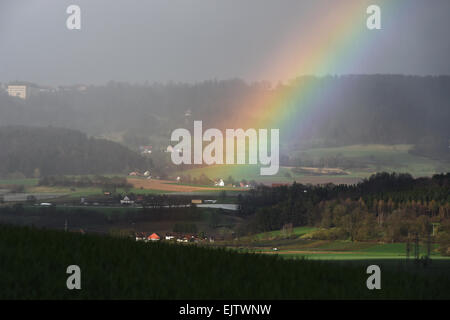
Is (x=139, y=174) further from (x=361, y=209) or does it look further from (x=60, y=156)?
(x=361, y=209)

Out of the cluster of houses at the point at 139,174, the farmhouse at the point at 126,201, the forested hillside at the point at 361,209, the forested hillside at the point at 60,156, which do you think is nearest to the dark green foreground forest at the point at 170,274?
the forested hillside at the point at 361,209

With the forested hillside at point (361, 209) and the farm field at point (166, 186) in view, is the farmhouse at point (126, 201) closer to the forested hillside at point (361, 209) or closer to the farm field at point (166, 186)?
the farm field at point (166, 186)

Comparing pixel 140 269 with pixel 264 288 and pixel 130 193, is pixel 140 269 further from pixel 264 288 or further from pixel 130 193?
pixel 130 193

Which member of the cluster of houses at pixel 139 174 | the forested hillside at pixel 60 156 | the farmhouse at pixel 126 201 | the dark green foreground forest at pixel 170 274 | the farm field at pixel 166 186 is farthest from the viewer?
the forested hillside at pixel 60 156

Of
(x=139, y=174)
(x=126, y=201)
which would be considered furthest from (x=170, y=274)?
(x=139, y=174)

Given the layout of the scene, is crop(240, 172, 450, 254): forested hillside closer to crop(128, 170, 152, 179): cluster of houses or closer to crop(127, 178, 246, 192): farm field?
crop(127, 178, 246, 192): farm field

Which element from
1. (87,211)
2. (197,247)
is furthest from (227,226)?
(197,247)
